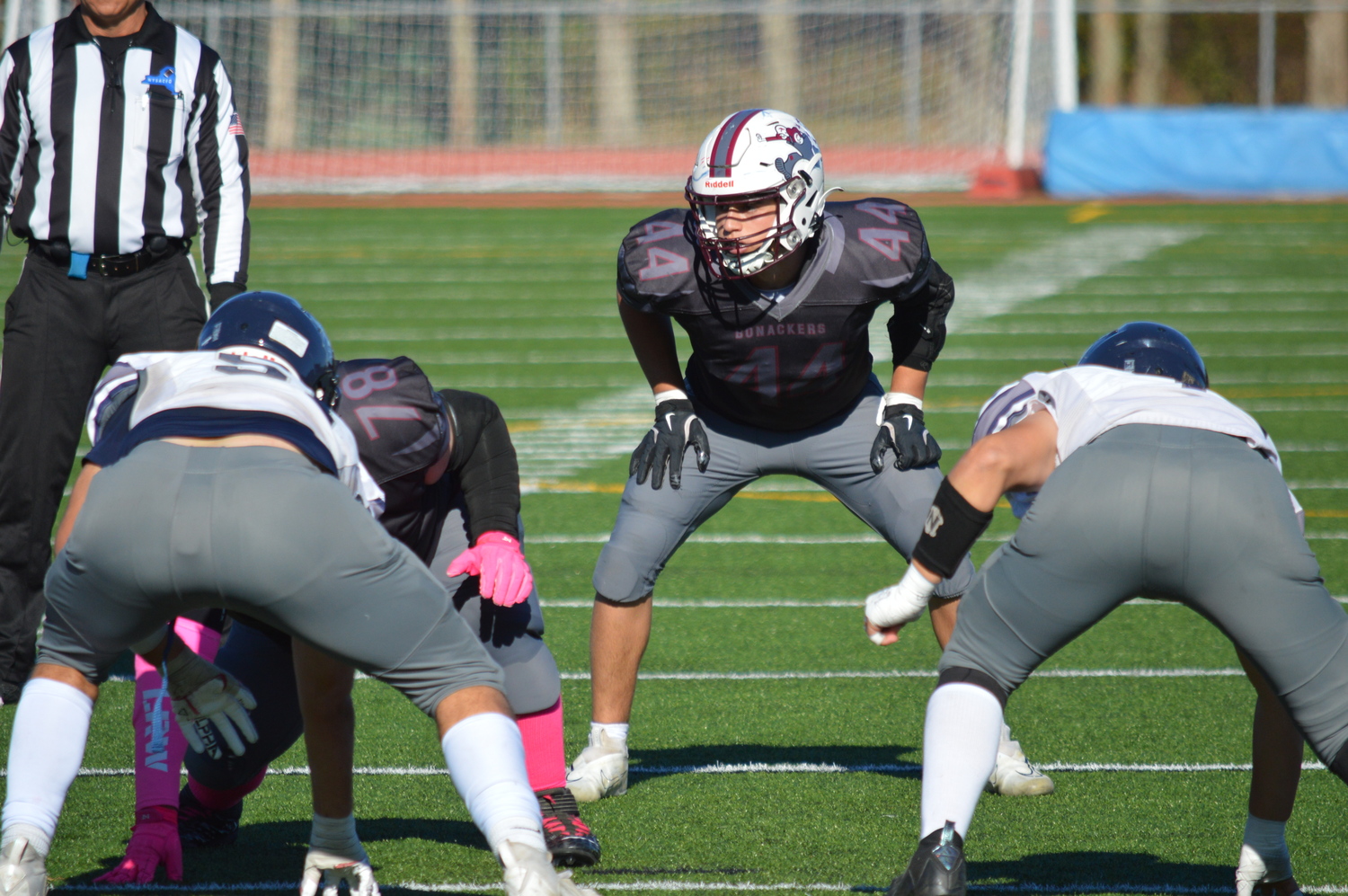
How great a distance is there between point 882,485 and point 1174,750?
1.11 m

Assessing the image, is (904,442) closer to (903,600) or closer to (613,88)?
(903,600)

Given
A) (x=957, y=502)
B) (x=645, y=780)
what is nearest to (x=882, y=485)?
(x=645, y=780)

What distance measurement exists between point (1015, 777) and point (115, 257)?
2920 mm

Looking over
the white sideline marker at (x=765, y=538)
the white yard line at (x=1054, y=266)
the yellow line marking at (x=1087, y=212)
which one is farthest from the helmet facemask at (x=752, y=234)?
the yellow line marking at (x=1087, y=212)

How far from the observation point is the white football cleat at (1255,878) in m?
3.13

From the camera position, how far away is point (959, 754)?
111 inches

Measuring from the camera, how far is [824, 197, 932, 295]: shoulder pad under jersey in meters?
4.10

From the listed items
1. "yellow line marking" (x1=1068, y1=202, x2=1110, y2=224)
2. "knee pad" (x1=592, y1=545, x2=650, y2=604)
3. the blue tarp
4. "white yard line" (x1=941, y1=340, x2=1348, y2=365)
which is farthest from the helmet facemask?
the blue tarp

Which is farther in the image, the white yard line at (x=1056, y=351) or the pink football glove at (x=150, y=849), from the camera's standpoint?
the white yard line at (x=1056, y=351)

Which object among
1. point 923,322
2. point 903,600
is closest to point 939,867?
point 903,600

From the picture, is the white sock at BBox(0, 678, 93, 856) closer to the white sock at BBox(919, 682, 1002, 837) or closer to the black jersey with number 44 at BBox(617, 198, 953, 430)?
the white sock at BBox(919, 682, 1002, 837)

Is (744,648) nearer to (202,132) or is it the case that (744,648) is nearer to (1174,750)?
(1174,750)

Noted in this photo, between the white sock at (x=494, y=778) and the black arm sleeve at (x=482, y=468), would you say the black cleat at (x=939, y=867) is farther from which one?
the black arm sleeve at (x=482, y=468)

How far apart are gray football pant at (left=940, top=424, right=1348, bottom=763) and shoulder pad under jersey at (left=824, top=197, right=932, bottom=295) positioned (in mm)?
1410
